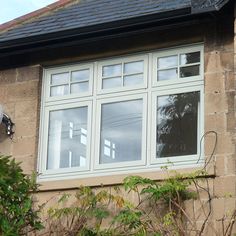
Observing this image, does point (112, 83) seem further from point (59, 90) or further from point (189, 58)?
point (189, 58)

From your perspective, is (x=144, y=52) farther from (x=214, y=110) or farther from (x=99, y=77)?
(x=214, y=110)

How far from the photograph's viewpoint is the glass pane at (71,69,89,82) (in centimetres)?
978

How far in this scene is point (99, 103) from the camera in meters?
9.53

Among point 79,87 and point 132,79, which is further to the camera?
point 79,87

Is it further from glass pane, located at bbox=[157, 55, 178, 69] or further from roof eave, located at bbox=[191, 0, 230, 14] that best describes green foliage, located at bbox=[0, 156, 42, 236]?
roof eave, located at bbox=[191, 0, 230, 14]

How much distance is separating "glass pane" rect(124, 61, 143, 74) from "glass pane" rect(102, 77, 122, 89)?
147 millimetres

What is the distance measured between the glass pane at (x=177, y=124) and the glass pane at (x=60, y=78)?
141 cm

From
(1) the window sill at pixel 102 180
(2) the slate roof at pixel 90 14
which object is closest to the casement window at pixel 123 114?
(1) the window sill at pixel 102 180

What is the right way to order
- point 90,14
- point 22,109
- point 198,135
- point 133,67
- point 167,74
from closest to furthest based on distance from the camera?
point 198,135 → point 167,74 → point 133,67 → point 22,109 → point 90,14

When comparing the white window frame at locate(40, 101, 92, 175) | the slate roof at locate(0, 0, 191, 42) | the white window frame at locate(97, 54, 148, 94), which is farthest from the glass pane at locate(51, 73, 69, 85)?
the slate roof at locate(0, 0, 191, 42)

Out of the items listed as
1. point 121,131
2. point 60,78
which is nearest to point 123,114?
point 121,131

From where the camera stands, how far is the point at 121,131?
9383 mm

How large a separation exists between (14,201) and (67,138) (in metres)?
1.84

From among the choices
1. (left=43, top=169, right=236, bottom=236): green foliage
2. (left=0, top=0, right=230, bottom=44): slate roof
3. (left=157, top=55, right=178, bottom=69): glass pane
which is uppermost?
(left=0, top=0, right=230, bottom=44): slate roof
